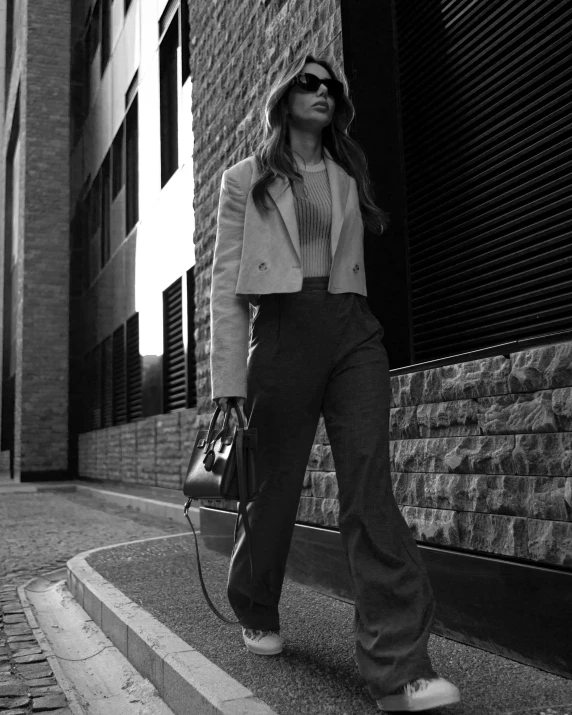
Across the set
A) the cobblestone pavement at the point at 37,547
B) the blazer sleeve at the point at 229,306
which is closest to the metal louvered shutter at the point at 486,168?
the blazer sleeve at the point at 229,306

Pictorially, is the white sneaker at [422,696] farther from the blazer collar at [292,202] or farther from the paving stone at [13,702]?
the paving stone at [13,702]

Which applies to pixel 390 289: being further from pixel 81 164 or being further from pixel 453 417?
pixel 81 164

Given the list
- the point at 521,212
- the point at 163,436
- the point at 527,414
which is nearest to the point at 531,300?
the point at 521,212

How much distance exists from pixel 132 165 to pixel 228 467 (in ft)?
43.6

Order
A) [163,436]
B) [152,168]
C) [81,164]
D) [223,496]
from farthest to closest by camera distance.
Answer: [81,164]
[152,168]
[163,436]
[223,496]

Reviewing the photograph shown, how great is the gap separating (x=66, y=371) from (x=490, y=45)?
58.8 feet

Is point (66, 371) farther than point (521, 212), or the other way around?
point (66, 371)

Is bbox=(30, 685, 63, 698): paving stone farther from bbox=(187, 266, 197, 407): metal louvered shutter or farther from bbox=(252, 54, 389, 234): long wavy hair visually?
bbox=(187, 266, 197, 407): metal louvered shutter

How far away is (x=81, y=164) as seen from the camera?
20.3 metres

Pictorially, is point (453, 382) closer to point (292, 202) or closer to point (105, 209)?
point (292, 202)

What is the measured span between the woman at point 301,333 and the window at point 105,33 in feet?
51.7

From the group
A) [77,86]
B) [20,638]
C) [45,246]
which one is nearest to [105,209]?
[45,246]

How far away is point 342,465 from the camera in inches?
110

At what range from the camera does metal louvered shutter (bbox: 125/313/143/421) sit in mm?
14188
